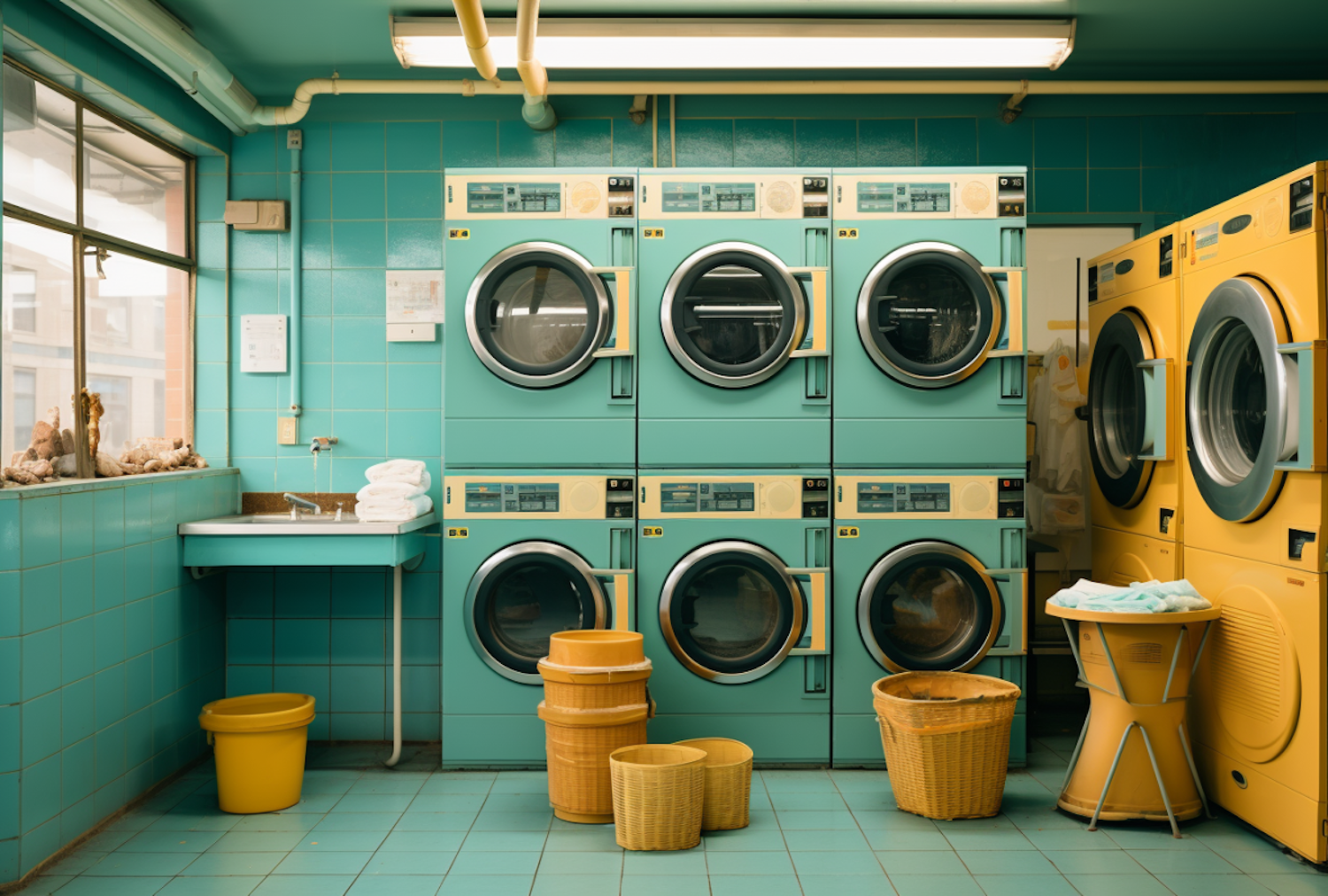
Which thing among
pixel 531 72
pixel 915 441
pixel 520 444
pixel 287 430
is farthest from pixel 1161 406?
pixel 287 430

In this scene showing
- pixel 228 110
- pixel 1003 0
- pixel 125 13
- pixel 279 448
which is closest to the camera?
pixel 125 13

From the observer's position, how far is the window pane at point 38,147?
2932 mm

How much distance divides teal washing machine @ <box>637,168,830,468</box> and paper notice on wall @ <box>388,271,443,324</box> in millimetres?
1121

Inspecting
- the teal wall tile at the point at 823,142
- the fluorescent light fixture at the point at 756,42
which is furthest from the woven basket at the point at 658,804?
the teal wall tile at the point at 823,142

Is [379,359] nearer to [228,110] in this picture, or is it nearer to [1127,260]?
[228,110]

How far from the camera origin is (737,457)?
3611mm

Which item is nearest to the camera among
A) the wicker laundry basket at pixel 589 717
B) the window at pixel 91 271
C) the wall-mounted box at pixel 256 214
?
the window at pixel 91 271

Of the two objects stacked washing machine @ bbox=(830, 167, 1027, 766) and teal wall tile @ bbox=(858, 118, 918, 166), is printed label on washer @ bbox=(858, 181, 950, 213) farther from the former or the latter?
teal wall tile @ bbox=(858, 118, 918, 166)

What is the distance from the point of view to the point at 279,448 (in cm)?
417

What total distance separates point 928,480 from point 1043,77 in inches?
78.6

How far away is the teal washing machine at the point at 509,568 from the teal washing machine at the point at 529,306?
0.10 m

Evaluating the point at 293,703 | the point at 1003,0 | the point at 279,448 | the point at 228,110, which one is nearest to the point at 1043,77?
the point at 1003,0

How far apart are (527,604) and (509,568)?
18cm

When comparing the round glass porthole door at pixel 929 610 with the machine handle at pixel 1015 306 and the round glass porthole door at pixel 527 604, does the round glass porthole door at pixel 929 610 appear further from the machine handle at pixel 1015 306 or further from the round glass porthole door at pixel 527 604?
the round glass porthole door at pixel 527 604
